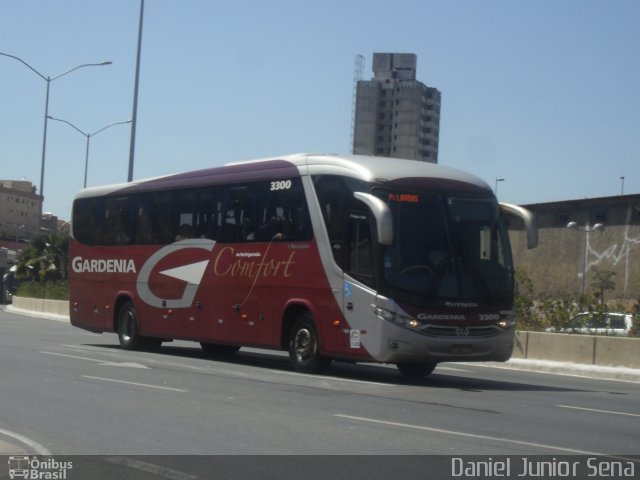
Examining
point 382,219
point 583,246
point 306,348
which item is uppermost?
point 583,246

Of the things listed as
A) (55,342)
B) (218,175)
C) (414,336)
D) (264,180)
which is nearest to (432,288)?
(414,336)

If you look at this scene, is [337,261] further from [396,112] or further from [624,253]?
[396,112]

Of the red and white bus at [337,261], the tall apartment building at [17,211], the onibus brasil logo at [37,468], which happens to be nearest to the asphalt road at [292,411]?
the onibus brasil logo at [37,468]

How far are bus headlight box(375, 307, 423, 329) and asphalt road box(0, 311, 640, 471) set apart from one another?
101cm

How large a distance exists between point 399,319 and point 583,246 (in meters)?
36.0

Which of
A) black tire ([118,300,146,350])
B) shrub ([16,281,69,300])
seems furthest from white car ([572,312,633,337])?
shrub ([16,281,69,300])

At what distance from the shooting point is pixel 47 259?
55188 millimetres

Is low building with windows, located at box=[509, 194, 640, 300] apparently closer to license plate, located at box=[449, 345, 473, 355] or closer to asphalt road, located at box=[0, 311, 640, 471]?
asphalt road, located at box=[0, 311, 640, 471]

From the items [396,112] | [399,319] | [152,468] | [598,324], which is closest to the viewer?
[152,468]

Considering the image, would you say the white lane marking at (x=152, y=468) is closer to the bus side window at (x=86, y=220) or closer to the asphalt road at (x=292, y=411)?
the asphalt road at (x=292, y=411)

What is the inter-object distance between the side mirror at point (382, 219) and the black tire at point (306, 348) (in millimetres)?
2907

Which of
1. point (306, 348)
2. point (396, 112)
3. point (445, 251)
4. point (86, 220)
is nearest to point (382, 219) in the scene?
point (445, 251)

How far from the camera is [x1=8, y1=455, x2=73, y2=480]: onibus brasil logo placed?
8.25 meters

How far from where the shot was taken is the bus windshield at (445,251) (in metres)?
15.9
